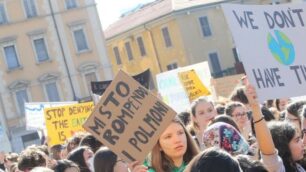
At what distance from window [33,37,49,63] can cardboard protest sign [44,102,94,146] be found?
32.0 metres

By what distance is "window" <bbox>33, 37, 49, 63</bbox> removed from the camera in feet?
149

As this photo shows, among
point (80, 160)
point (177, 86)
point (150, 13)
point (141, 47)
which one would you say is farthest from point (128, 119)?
point (150, 13)

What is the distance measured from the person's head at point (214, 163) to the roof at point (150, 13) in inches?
1801

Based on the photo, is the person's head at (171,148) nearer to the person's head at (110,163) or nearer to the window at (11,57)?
the person's head at (110,163)

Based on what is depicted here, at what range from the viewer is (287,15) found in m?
6.25

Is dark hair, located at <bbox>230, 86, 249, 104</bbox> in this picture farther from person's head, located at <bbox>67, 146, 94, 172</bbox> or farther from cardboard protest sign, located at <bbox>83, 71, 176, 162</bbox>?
cardboard protest sign, located at <bbox>83, 71, 176, 162</bbox>

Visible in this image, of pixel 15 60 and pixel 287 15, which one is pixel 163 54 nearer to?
pixel 15 60

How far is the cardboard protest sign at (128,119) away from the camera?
4.67m

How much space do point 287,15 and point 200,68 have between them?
29.0ft

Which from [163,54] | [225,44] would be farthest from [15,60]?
[225,44]

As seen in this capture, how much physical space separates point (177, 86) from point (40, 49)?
31.5 metres

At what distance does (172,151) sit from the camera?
4934 millimetres

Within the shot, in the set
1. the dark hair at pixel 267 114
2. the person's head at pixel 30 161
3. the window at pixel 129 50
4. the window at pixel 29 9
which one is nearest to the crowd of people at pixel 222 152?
the person's head at pixel 30 161

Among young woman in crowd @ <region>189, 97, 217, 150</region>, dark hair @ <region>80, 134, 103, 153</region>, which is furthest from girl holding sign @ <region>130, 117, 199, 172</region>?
dark hair @ <region>80, 134, 103, 153</region>
